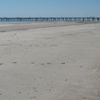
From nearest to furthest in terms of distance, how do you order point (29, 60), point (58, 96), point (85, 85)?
point (58, 96), point (85, 85), point (29, 60)

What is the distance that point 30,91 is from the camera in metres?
5.58

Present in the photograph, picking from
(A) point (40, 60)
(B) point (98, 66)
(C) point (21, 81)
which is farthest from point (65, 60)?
(C) point (21, 81)

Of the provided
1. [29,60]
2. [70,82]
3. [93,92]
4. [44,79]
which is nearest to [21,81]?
[44,79]

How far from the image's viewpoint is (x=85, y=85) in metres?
6.05

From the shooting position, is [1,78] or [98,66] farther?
[98,66]

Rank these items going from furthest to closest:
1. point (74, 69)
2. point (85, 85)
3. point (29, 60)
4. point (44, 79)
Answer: point (29, 60) → point (74, 69) → point (44, 79) → point (85, 85)

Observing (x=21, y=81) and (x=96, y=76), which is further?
(x=96, y=76)

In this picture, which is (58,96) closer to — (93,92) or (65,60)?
(93,92)

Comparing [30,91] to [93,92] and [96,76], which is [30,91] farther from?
[96,76]

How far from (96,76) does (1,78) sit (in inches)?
82.8

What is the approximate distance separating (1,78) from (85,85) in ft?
6.06

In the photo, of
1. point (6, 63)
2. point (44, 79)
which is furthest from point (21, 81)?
point (6, 63)

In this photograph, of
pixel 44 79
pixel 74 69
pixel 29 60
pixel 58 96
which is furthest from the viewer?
pixel 29 60

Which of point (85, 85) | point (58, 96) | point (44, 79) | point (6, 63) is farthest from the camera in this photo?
point (6, 63)
